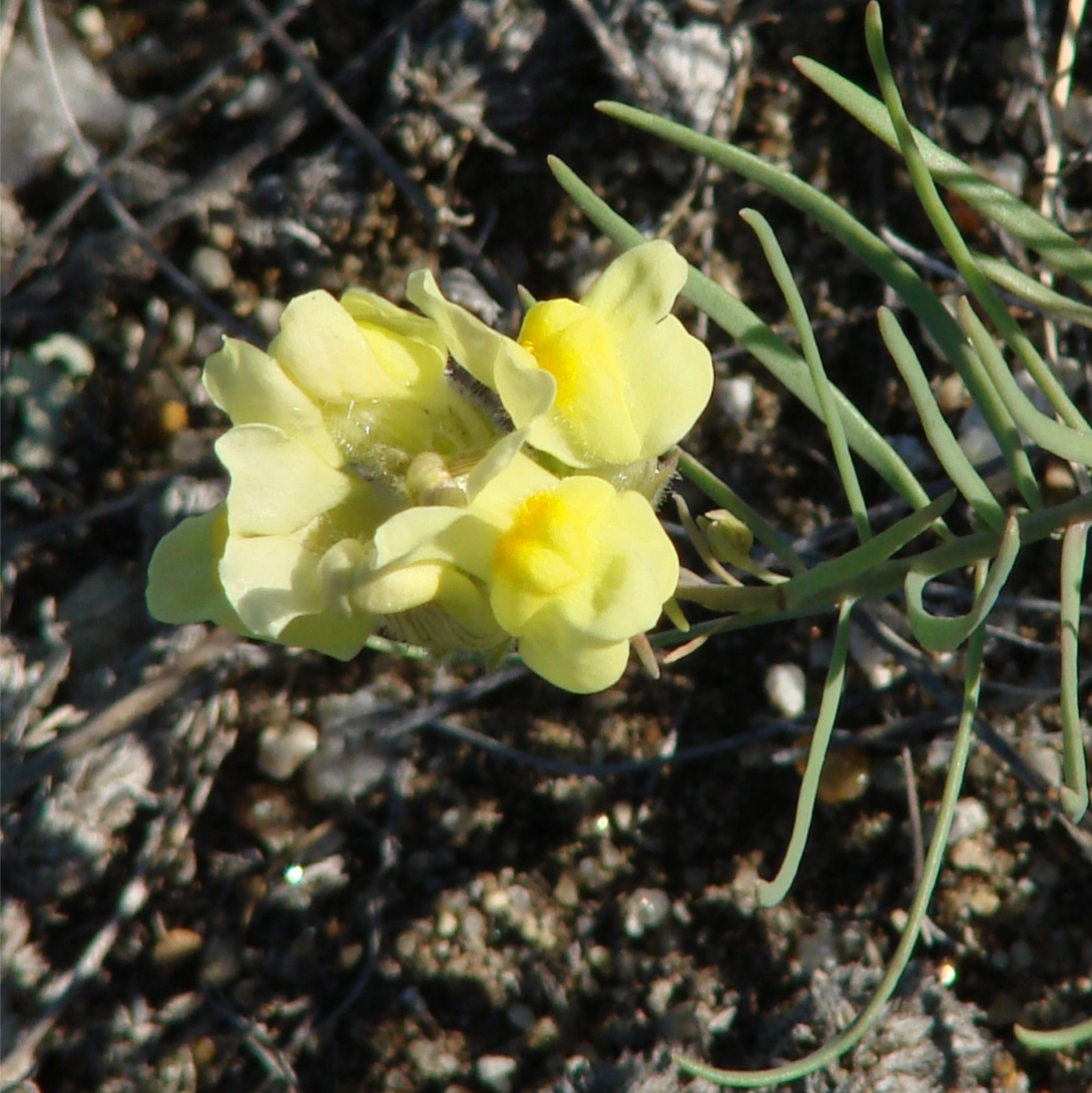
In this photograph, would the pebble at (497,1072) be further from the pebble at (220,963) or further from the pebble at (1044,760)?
the pebble at (1044,760)

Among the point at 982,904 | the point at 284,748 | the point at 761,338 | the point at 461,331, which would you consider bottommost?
the point at 982,904

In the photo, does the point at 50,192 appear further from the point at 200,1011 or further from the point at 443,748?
the point at 200,1011

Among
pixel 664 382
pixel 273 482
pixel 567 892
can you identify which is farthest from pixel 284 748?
pixel 664 382

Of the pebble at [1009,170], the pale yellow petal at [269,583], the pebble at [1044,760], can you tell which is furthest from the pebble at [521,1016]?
the pebble at [1009,170]

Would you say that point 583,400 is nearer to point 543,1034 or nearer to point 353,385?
point 353,385

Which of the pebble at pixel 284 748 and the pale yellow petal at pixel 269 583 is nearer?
the pale yellow petal at pixel 269 583

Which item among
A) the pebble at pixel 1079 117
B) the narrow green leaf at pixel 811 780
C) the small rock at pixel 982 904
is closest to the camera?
the narrow green leaf at pixel 811 780

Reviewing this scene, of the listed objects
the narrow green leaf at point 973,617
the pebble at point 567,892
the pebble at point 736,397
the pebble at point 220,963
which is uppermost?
the narrow green leaf at point 973,617
